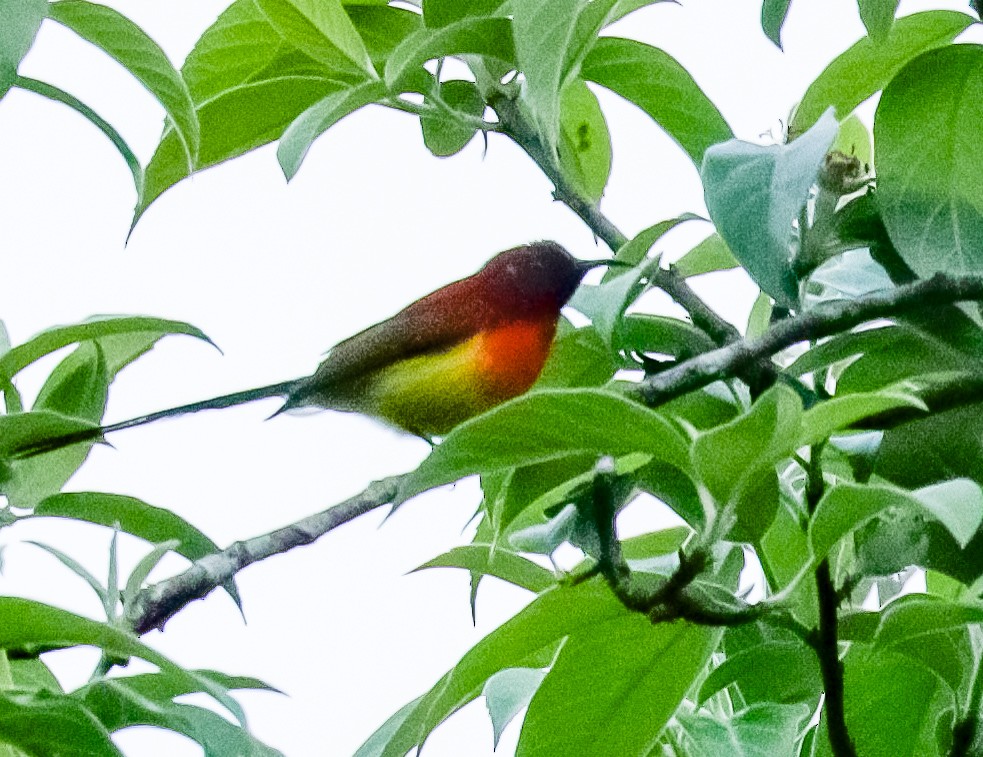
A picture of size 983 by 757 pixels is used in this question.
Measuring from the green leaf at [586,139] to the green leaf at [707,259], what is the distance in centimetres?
12

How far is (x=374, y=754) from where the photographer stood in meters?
0.89

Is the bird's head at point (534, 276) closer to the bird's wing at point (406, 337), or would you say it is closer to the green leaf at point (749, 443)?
the bird's wing at point (406, 337)

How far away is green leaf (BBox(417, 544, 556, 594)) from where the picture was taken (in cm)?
96

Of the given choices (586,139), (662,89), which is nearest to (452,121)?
(586,139)

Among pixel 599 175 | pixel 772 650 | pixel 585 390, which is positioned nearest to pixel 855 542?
pixel 772 650

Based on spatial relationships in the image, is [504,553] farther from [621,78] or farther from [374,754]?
[621,78]

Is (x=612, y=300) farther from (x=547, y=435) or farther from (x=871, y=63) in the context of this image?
(x=871, y=63)

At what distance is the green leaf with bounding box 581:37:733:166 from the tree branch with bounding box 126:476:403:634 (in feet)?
1.30

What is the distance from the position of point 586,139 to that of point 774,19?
0.27m

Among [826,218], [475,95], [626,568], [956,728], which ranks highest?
[475,95]

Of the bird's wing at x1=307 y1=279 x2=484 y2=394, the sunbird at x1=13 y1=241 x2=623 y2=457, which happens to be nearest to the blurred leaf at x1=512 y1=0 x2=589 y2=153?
the sunbird at x1=13 y1=241 x2=623 y2=457

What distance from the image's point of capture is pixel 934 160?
86 cm

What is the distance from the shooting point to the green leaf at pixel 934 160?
32.7 inches

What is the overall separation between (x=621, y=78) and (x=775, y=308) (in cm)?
22
